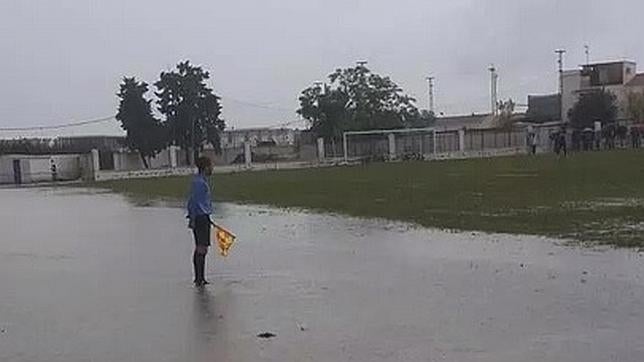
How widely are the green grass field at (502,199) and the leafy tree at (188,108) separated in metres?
36.7

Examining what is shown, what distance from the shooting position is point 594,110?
293 feet

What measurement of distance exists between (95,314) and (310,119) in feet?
254

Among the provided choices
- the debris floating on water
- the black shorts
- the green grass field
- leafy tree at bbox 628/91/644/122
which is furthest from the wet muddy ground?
leafy tree at bbox 628/91/644/122

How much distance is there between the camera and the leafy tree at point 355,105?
85688 mm

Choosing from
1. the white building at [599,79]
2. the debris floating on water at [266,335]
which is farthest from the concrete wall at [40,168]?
the debris floating on water at [266,335]

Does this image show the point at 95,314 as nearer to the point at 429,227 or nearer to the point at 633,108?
the point at 429,227

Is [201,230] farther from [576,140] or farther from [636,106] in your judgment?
[636,106]

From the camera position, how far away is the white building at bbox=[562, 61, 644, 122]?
334ft

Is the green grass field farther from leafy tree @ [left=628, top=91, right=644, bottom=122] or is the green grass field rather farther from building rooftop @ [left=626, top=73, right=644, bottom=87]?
building rooftop @ [left=626, top=73, right=644, bottom=87]

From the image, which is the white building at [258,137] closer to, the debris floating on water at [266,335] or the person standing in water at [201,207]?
the person standing in water at [201,207]

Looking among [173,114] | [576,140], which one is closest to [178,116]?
[173,114]

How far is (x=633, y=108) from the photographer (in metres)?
93.7

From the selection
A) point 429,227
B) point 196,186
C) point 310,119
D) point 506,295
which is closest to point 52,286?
point 196,186

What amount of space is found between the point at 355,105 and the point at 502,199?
209 ft
